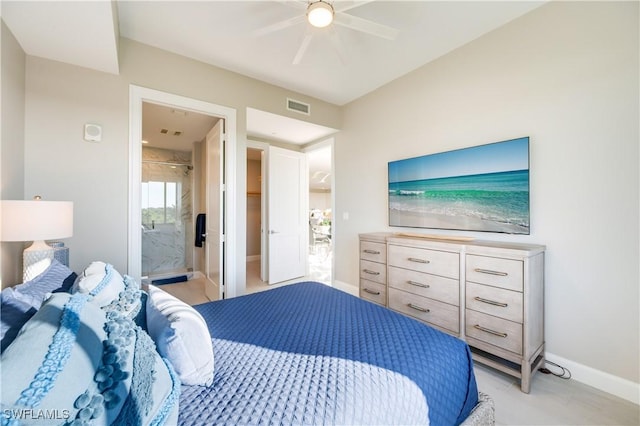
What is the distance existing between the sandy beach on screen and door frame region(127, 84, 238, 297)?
1.94 m

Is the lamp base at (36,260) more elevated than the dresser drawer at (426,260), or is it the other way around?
the lamp base at (36,260)

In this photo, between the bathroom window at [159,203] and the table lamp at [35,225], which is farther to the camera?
the bathroom window at [159,203]

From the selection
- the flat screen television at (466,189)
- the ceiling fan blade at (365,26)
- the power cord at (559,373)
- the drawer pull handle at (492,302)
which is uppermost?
the ceiling fan blade at (365,26)

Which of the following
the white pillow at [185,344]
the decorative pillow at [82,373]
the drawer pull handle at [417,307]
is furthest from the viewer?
the drawer pull handle at [417,307]

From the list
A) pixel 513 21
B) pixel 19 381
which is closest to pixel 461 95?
pixel 513 21

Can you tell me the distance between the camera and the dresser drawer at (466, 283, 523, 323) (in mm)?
1833

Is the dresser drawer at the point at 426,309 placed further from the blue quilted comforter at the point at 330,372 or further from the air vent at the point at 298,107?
the air vent at the point at 298,107

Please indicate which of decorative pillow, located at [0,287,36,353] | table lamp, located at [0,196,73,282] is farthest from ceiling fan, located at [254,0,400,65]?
decorative pillow, located at [0,287,36,353]

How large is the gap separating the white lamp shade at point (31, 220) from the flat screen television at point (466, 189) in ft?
9.83

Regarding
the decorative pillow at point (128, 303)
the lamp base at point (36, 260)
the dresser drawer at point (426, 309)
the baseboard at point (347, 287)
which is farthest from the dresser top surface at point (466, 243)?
the lamp base at point (36, 260)

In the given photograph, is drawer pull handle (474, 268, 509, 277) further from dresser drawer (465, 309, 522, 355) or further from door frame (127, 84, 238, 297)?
door frame (127, 84, 238, 297)

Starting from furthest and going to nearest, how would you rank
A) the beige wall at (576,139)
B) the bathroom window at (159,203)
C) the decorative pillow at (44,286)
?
the bathroom window at (159,203) < the beige wall at (576,139) < the decorative pillow at (44,286)

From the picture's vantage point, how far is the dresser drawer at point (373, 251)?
2.77m

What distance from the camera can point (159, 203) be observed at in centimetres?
504
